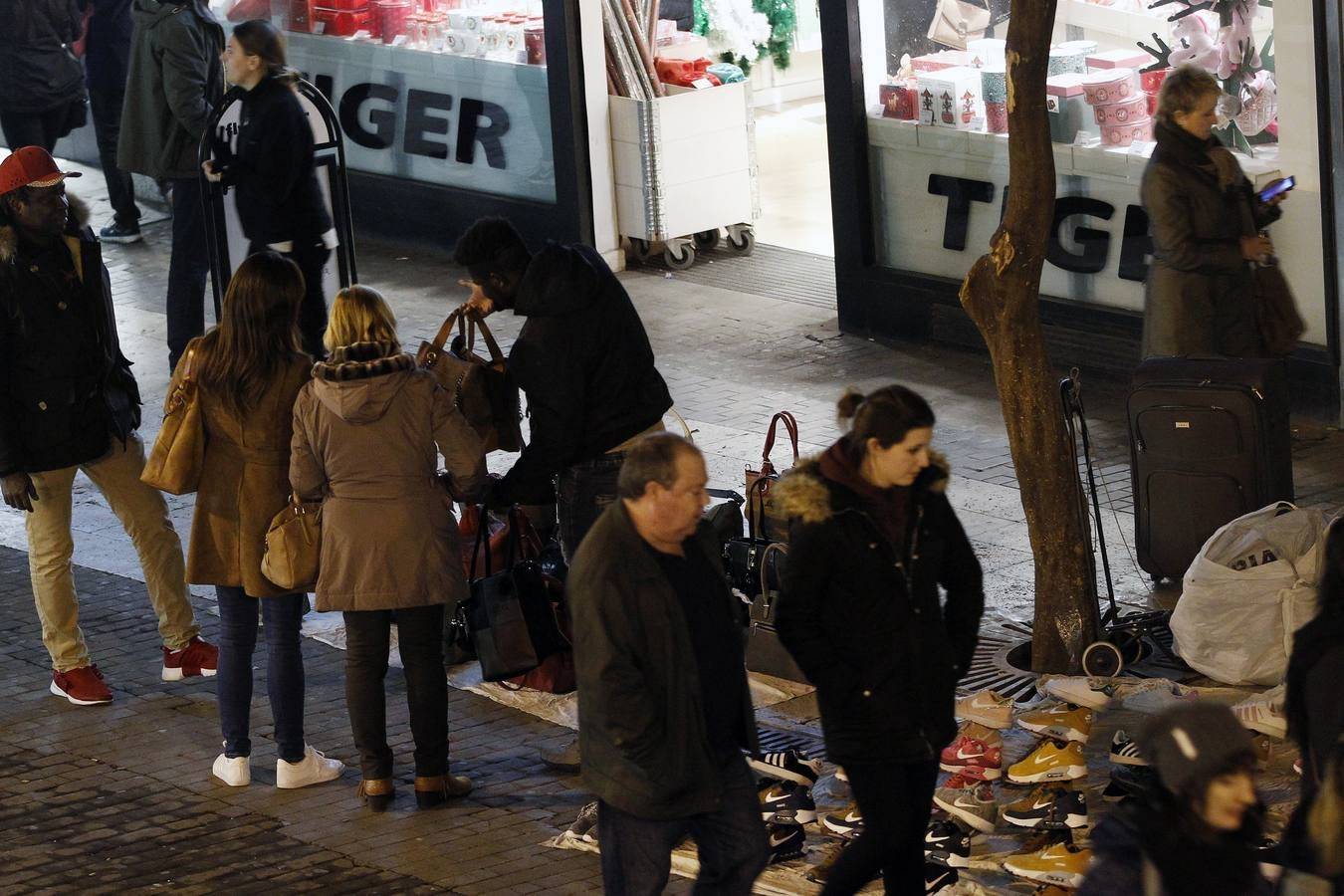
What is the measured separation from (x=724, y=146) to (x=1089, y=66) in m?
3.51

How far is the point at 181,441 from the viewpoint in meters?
7.01

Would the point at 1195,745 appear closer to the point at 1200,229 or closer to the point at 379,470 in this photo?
the point at 379,470

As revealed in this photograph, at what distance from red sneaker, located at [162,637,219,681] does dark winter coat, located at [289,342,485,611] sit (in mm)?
1779

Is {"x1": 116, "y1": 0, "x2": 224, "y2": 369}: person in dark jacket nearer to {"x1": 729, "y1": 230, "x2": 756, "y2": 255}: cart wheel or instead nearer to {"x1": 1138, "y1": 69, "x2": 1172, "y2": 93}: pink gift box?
{"x1": 729, "y1": 230, "x2": 756, "y2": 255}: cart wheel

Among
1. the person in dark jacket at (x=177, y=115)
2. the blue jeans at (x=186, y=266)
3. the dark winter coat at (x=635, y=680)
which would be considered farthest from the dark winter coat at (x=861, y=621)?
the person in dark jacket at (x=177, y=115)

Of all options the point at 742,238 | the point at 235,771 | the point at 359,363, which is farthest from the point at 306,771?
the point at 742,238

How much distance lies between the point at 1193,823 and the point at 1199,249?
16.0 ft

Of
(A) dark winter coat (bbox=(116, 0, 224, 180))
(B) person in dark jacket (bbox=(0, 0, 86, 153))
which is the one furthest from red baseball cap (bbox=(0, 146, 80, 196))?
(B) person in dark jacket (bbox=(0, 0, 86, 153))

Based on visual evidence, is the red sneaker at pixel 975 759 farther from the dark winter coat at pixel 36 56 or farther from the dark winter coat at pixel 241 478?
the dark winter coat at pixel 36 56

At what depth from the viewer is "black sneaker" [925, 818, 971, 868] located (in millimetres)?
6195

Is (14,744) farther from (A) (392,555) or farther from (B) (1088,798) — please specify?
(B) (1088,798)

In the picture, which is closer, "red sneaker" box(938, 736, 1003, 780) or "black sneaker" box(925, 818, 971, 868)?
"black sneaker" box(925, 818, 971, 868)

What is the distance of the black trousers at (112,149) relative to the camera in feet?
52.5

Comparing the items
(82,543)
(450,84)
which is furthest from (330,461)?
(450,84)
